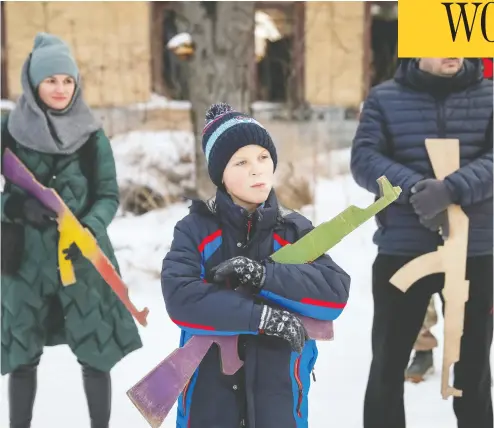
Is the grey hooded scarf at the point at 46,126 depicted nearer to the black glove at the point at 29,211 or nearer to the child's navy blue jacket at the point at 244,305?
the black glove at the point at 29,211

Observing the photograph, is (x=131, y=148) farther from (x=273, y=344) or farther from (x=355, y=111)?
(x=273, y=344)

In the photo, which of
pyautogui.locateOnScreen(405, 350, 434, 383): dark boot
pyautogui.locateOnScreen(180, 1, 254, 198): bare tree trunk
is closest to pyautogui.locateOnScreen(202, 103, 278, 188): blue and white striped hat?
pyautogui.locateOnScreen(405, 350, 434, 383): dark boot

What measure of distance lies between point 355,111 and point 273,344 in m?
5.39

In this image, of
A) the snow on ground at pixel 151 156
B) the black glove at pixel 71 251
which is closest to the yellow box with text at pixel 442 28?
the black glove at pixel 71 251

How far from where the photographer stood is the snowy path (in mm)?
2740

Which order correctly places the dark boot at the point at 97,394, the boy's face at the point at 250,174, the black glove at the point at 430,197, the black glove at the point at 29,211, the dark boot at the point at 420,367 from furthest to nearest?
the dark boot at the point at 420,367, the dark boot at the point at 97,394, the black glove at the point at 29,211, the black glove at the point at 430,197, the boy's face at the point at 250,174

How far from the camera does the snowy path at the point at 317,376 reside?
274 cm

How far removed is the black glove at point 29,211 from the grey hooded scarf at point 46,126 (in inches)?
6.6

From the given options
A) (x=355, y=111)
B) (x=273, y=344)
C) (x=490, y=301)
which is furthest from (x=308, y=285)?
(x=355, y=111)

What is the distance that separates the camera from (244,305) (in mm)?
1530

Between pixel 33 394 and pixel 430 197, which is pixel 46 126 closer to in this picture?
pixel 33 394

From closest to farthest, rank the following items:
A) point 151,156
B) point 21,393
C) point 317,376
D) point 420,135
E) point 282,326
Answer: point 282,326 → point 420,135 → point 21,393 → point 317,376 → point 151,156

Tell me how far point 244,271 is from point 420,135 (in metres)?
0.99

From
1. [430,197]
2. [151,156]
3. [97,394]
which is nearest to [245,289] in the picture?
[430,197]
